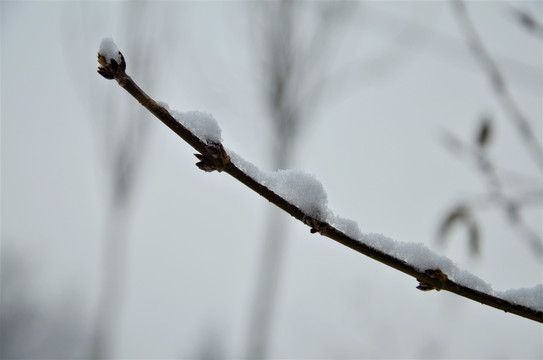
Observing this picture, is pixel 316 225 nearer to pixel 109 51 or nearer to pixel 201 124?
pixel 201 124

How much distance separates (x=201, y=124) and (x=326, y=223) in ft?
0.57

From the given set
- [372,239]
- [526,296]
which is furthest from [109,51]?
[526,296]

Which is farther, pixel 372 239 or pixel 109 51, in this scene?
pixel 372 239

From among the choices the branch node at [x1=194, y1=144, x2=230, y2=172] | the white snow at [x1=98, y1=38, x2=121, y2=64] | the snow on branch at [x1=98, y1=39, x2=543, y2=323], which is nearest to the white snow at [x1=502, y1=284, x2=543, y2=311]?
the snow on branch at [x1=98, y1=39, x2=543, y2=323]

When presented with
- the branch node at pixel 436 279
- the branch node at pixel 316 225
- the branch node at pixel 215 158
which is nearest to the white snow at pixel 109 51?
the branch node at pixel 215 158

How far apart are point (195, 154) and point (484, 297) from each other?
360mm

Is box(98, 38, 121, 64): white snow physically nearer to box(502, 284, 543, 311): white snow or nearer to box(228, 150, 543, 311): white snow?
box(228, 150, 543, 311): white snow

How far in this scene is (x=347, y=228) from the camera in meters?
0.46

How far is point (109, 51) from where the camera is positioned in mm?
368

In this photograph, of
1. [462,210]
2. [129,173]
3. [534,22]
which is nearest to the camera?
[534,22]

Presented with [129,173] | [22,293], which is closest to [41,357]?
[22,293]

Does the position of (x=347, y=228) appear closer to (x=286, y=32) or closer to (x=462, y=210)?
(x=462, y=210)

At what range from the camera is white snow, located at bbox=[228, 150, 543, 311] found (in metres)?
0.45

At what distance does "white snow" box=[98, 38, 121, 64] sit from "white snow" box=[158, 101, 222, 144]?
0.06 metres
